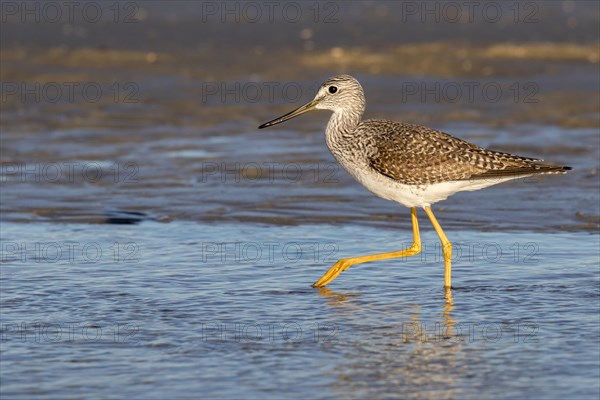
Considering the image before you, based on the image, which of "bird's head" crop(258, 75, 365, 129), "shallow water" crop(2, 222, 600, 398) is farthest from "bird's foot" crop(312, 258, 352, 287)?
"bird's head" crop(258, 75, 365, 129)

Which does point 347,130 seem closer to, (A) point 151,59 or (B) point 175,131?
(B) point 175,131

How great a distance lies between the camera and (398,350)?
770 centimetres

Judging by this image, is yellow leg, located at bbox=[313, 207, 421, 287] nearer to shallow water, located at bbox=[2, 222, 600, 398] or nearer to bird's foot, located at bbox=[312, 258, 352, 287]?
bird's foot, located at bbox=[312, 258, 352, 287]

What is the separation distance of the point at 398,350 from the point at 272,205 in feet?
15.1

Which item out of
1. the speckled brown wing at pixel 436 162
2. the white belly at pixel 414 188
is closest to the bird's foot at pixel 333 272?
the white belly at pixel 414 188

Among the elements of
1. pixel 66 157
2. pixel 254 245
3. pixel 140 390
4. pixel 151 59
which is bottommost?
pixel 140 390

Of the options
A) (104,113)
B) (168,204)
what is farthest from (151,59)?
(168,204)

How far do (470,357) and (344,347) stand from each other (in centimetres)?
85

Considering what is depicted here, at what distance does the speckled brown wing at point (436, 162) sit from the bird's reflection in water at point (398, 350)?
96cm

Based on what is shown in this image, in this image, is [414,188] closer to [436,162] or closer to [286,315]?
[436,162]

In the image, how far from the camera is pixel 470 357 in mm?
7500

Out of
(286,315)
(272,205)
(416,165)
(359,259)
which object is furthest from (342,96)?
(272,205)

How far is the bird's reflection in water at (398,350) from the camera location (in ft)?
22.9

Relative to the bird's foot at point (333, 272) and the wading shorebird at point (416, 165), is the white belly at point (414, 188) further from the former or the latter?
the bird's foot at point (333, 272)
